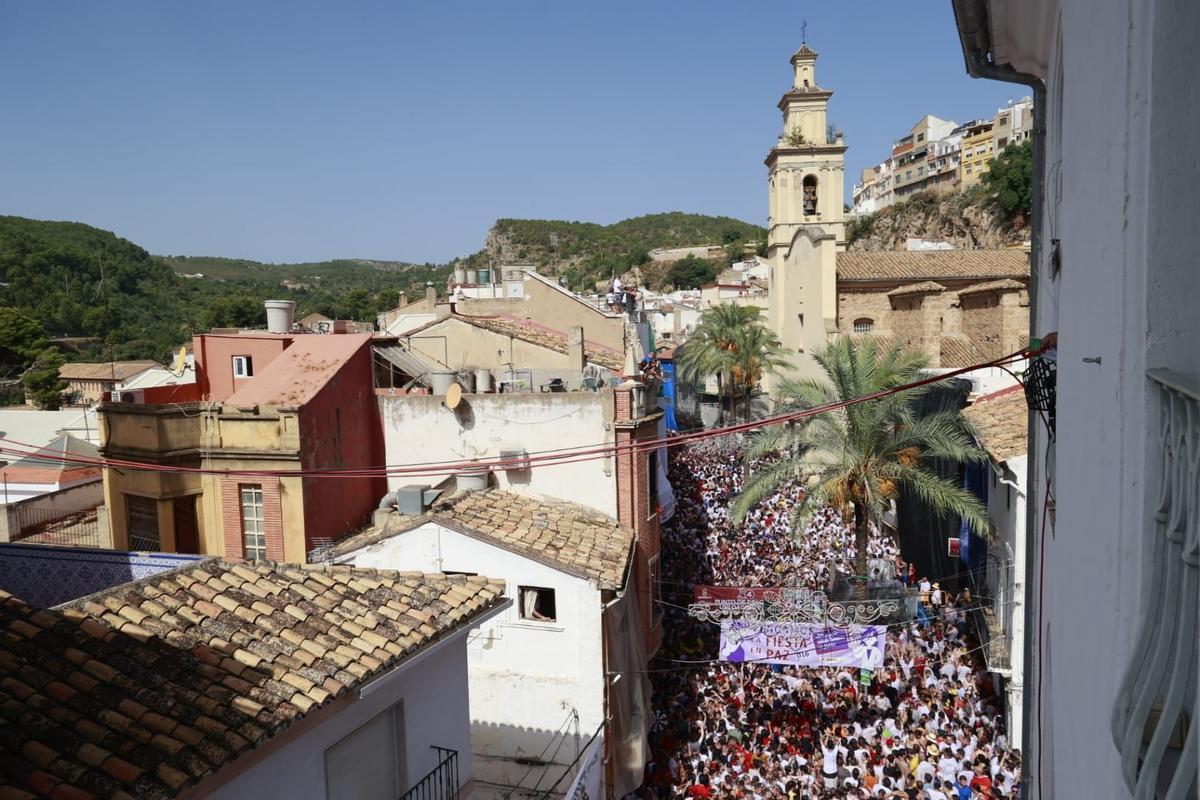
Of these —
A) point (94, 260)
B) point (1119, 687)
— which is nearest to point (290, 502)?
point (1119, 687)

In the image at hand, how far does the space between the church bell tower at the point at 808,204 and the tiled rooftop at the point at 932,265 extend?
115 centimetres

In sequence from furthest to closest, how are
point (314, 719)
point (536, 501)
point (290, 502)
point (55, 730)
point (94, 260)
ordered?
point (94, 260) → point (536, 501) → point (290, 502) → point (314, 719) → point (55, 730)

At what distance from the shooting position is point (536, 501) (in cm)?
1641

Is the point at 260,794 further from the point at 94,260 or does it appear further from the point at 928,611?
the point at 94,260

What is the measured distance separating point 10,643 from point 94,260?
95.7 m

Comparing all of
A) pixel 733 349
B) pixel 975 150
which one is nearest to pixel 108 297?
pixel 733 349

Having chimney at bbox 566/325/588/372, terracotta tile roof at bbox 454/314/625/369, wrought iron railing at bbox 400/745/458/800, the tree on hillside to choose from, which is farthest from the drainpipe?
the tree on hillside

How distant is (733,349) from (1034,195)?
33188 mm

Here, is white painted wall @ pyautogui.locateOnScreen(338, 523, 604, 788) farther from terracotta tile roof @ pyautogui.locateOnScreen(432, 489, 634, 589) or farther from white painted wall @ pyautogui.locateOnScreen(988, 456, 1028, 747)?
white painted wall @ pyautogui.locateOnScreen(988, 456, 1028, 747)

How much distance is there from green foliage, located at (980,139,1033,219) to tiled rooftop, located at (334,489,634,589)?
51.8 metres

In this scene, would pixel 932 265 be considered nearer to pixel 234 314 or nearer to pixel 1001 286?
pixel 1001 286

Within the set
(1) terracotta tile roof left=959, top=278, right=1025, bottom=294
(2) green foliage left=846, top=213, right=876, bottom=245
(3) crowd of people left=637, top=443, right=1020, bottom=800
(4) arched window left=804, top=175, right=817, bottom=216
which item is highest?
(2) green foliage left=846, top=213, right=876, bottom=245

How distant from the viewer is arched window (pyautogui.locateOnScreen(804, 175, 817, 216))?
38100mm

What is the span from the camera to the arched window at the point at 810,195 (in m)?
38.1
